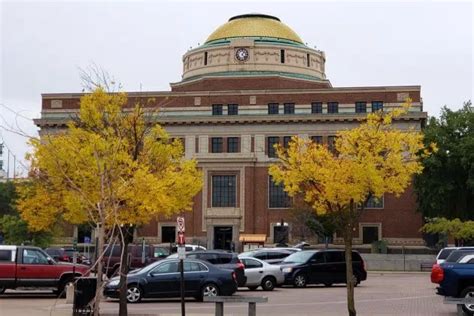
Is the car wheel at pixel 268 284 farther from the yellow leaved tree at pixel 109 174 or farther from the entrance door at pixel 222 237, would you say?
the entrance door at pixel 222 237

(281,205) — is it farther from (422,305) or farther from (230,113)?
(422,305)

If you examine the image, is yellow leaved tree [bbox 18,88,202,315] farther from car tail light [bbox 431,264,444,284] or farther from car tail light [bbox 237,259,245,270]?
car tail light [bbox 237,259,245,270]

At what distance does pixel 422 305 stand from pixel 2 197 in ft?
198

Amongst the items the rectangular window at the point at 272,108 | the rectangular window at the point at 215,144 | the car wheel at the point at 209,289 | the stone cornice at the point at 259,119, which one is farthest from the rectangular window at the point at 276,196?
the car wheel at the point at 209,289

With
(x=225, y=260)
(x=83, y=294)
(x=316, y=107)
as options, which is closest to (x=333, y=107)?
(x=316, y=107)

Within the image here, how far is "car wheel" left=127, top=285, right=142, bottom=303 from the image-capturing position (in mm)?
26062

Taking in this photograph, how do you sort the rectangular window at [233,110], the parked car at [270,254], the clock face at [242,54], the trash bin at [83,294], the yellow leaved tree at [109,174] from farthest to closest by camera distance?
the clock face at [242,54] → the rectangular window at [233,110] → the parked car at [270,254] → the trash bin at [83,294] → the yellow leaved tree at [109,174]

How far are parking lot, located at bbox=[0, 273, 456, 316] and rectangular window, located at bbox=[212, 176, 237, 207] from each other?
4516 cm

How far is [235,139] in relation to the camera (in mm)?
78500

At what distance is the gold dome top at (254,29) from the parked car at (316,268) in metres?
55.7

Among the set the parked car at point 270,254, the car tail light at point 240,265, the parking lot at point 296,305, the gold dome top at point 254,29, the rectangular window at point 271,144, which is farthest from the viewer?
the gold dome top at point 254,29

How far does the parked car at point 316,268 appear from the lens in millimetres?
34438

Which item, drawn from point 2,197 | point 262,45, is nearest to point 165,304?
point 2,197

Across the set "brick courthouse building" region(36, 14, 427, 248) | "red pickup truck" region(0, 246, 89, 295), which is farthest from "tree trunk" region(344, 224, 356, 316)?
"brick courthouse building" region(36, 14, 427, 248)
